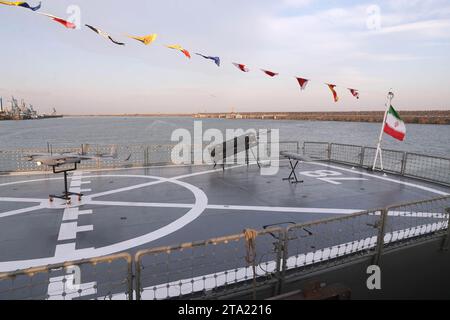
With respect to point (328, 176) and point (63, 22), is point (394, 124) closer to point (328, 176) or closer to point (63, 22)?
point (328, 176)

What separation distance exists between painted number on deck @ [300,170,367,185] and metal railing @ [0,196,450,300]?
4576 millimetres

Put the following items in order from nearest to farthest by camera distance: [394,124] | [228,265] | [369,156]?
Result: 1. [228,265]
2. [394,124]
3. [369,156]

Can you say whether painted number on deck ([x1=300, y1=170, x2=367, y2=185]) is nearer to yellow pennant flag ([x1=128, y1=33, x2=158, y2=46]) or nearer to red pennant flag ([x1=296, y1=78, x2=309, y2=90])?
red pennant flag ([x1=296, y1=78, x2=309, y2=90])

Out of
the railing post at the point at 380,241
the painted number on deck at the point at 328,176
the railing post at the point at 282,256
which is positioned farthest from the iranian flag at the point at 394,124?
the railing post at the point at 282,256

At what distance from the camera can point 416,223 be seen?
6.89 meters

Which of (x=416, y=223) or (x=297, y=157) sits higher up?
(x=297, y=157)

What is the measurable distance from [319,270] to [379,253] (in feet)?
4.60

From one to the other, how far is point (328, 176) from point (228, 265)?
824 centimetres

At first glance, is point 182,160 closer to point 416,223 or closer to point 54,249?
point 54,249

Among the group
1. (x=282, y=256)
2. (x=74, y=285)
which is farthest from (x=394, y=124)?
(x=74, y=285)

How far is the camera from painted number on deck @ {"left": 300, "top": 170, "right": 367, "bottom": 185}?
1119 cm

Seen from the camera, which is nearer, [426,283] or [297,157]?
[426,283]

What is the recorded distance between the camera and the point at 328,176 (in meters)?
11.9
